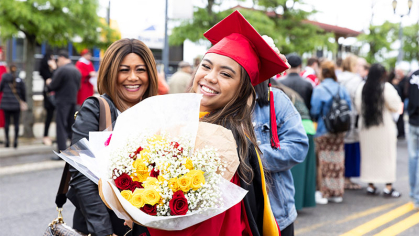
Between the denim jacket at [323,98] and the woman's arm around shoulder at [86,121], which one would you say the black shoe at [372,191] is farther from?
the woman's arm around shoulder at [86,121]

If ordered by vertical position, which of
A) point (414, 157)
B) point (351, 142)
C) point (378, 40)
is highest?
point (378, 40)

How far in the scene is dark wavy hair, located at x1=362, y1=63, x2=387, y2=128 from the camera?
275 inches

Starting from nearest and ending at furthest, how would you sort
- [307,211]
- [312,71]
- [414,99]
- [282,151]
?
[282,151], [307,211], [414,99], [312,71]

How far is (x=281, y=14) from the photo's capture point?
26547 mm

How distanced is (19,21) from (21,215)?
5.99 metres

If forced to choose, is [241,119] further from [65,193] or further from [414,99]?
[414,99]

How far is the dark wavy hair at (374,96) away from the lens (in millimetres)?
6988

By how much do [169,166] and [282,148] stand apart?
4.36ft

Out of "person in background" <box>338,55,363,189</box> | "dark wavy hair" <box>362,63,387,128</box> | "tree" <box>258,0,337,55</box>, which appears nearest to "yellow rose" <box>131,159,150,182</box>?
"dark wavy hair" <box>362,63,387,128</box>

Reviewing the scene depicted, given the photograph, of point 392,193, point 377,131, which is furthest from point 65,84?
point 392,193

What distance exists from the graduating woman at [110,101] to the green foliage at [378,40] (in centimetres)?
4112

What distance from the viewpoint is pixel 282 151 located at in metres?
2.84

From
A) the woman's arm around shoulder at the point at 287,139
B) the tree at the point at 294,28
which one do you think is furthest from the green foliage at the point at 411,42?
the woman's arm around shoulder at the point at 287,139

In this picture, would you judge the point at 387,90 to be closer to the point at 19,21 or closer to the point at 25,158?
the point at 25,158
